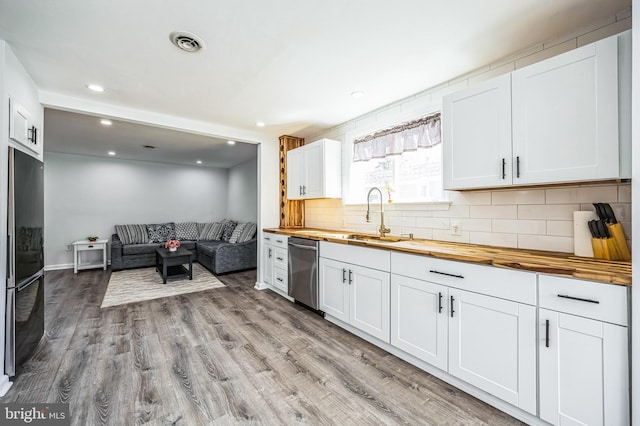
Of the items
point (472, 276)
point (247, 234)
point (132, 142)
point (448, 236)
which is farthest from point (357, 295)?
→ point (132, 142)

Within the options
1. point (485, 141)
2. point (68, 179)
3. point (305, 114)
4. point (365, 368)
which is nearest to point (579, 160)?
point (485, 141)

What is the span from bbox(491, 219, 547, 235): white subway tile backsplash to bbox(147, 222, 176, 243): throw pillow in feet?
21.6

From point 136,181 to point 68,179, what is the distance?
1.21m

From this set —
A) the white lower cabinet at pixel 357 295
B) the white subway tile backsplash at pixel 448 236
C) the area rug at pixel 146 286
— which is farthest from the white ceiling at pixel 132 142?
the white subway tile backsplash at pixel 448 236

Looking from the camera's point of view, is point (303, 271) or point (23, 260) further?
point (303, 271)

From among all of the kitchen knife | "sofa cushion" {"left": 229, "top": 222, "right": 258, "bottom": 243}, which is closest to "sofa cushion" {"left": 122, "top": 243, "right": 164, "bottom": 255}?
"sofa cushion" {"left": 229, "top": 222, "right": 258, "bottom": 243}

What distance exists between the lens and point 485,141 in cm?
200

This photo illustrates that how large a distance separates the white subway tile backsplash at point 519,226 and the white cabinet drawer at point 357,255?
2.94 ft

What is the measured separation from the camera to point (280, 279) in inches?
151

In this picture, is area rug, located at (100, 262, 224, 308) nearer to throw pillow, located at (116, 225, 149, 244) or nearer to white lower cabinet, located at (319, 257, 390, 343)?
throw pillow, located at (116, 225, 149, 244)

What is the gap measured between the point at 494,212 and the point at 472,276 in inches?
31.0

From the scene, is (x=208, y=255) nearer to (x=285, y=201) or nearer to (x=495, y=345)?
(x=285, y=201)

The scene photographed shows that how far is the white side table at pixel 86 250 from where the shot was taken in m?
5.39

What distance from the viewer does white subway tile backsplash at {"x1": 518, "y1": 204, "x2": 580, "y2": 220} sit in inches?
74.0
